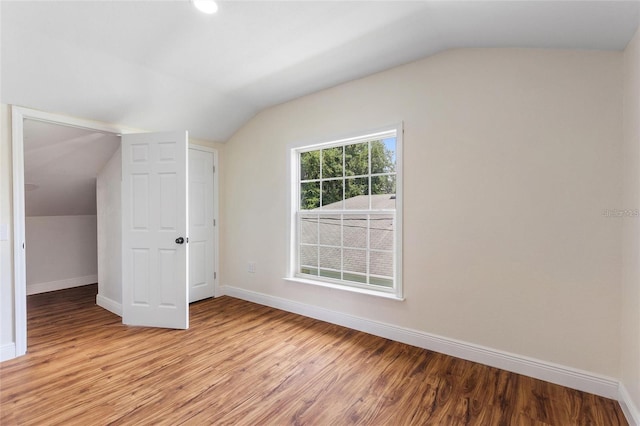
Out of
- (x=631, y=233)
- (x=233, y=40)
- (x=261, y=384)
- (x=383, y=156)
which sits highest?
(x=233, y=40)

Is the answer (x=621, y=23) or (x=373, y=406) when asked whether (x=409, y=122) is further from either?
(x=373, y=406)

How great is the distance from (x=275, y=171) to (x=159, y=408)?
2.60 m

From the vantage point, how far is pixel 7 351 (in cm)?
244

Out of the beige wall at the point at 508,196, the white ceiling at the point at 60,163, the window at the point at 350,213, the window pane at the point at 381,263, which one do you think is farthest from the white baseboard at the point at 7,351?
the window pane at the point at 381,263

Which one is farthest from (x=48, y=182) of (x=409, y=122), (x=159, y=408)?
(x=409, y=122)

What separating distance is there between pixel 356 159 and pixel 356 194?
1.24 ft

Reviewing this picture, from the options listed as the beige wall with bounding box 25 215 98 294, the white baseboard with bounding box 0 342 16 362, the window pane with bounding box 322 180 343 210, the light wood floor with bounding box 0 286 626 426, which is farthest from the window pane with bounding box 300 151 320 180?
the beige wall with bounding box 25 215 98 294

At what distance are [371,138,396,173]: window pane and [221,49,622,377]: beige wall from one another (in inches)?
7.5

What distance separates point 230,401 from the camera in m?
1.89

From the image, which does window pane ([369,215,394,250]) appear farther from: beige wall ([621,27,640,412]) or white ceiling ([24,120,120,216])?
white ceiling ([24,120,120,216])

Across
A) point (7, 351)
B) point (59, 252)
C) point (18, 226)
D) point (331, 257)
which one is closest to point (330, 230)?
point (331, 257)

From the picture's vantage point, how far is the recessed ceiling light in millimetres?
1897

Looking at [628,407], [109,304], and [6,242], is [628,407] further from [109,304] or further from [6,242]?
[109,304]

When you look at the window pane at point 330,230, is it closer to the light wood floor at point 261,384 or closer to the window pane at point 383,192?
the window pane at point 383,192
